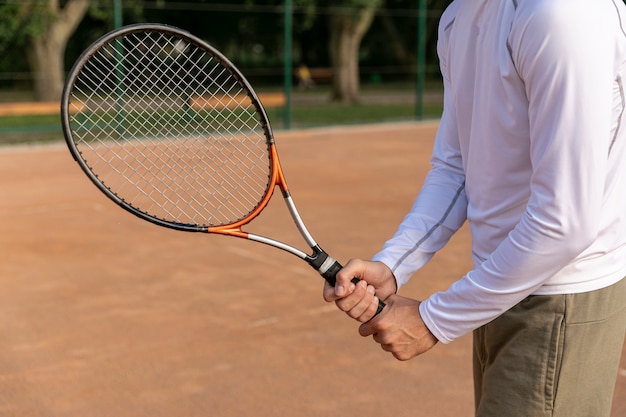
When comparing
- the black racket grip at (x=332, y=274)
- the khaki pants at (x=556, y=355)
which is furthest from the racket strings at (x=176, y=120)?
the khaki pants at (x=556, y=355)

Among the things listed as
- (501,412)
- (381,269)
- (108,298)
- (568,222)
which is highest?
(568,222)

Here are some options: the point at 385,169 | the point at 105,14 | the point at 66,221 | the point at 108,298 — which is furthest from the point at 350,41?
the point at 108,298

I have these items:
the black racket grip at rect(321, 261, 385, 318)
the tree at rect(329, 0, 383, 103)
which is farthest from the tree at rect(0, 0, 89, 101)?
the black racket grip at rect(321, 261, 385, 318)

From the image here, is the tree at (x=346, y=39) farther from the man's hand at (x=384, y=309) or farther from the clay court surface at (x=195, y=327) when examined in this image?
the man's hand at (x=384, y=309)

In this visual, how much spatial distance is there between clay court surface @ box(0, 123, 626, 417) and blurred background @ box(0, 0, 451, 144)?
5971mm

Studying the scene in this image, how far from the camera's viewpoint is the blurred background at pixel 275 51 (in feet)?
42.9

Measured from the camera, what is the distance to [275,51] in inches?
1069

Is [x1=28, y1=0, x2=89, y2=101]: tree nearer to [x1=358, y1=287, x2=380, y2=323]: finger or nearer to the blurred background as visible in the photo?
the blurred background

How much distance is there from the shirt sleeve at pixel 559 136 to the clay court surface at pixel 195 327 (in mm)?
1810

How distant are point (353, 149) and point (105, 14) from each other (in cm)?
629

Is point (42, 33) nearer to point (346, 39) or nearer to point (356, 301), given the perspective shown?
point (346, 39)

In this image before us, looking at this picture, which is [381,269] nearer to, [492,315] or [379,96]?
A: [492,315]

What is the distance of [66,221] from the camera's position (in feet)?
21.2

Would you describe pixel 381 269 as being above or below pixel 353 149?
above
